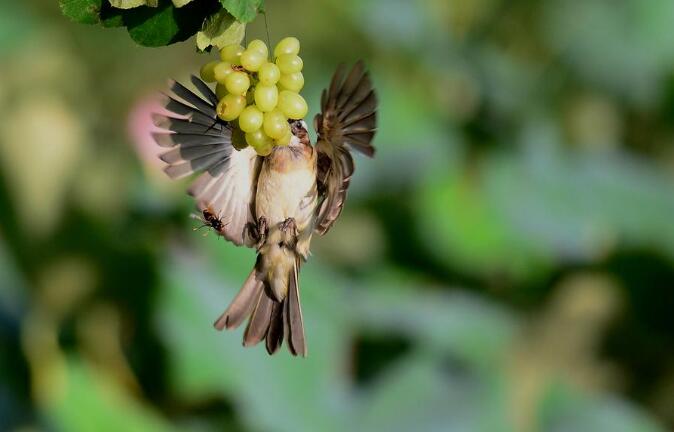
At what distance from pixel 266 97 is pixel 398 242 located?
69.1 inches

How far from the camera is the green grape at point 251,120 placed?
578mm

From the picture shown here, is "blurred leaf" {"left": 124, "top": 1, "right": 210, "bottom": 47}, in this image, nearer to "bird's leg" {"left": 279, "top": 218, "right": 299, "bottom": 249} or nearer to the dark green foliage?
the dark green foliage

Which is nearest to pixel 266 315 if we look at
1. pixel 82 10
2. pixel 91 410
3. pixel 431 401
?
pixel 82 10

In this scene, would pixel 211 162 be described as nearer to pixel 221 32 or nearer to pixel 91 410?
pixel 221 32

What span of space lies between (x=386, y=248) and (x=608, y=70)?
63 cm

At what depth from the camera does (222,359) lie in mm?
1915

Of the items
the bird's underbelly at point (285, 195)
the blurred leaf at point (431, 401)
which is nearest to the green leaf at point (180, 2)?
the bird's underbelly at point (285, 195)

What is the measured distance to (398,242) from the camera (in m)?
2.32

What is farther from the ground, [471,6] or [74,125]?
[471,6]

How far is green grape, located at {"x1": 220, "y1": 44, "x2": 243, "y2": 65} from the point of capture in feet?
1.92

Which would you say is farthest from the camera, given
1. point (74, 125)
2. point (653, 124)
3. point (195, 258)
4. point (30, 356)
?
point (653, 124)

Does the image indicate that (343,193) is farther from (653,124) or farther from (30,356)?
(653,124)

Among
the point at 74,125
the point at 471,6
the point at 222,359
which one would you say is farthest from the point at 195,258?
the point at 471,6

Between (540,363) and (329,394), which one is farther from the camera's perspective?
(540,363)
